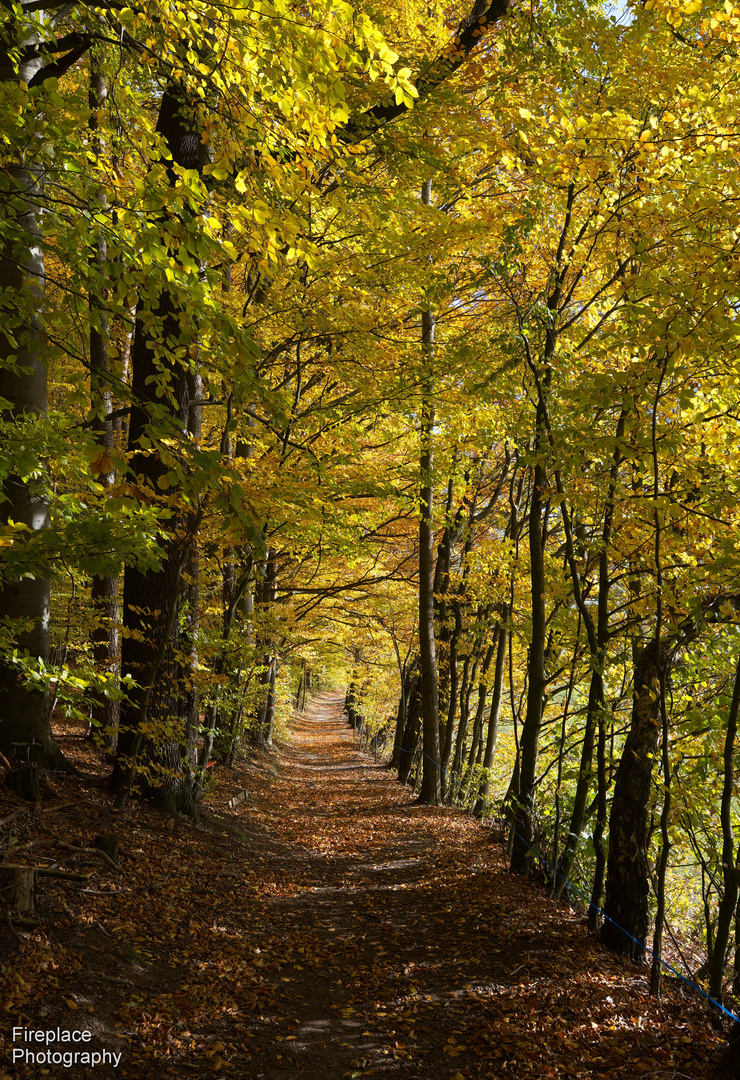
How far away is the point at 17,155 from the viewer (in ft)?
12.1

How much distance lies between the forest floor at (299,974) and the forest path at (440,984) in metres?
0.02

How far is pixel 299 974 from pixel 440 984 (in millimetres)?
1034

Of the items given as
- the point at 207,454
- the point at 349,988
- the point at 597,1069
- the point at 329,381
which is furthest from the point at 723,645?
the point at 329,381

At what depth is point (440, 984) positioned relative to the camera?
4.66 metres

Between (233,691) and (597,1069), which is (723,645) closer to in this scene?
(597,1069)

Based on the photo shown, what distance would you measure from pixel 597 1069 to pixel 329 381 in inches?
406

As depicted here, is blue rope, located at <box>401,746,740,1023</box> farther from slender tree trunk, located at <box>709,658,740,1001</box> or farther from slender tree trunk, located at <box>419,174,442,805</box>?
slender tree trunk, located at <box>419,174,442,805</box>

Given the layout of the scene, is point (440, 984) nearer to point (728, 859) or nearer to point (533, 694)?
point (728, 859)

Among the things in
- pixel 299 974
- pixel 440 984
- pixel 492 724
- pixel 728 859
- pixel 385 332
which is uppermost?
pixel 385 332

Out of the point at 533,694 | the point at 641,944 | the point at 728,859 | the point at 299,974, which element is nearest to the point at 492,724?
the point at 533,694

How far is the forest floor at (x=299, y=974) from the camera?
11.5 feet

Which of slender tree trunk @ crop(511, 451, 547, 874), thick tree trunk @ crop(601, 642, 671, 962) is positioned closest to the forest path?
thick tree trunk @ crop(601, 642, 671, 962)

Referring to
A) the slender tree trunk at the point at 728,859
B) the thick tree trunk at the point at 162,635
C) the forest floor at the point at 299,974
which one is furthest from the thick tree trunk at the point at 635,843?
the thick tree trunk at the point at 162,635

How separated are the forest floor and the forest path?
0.02 m
